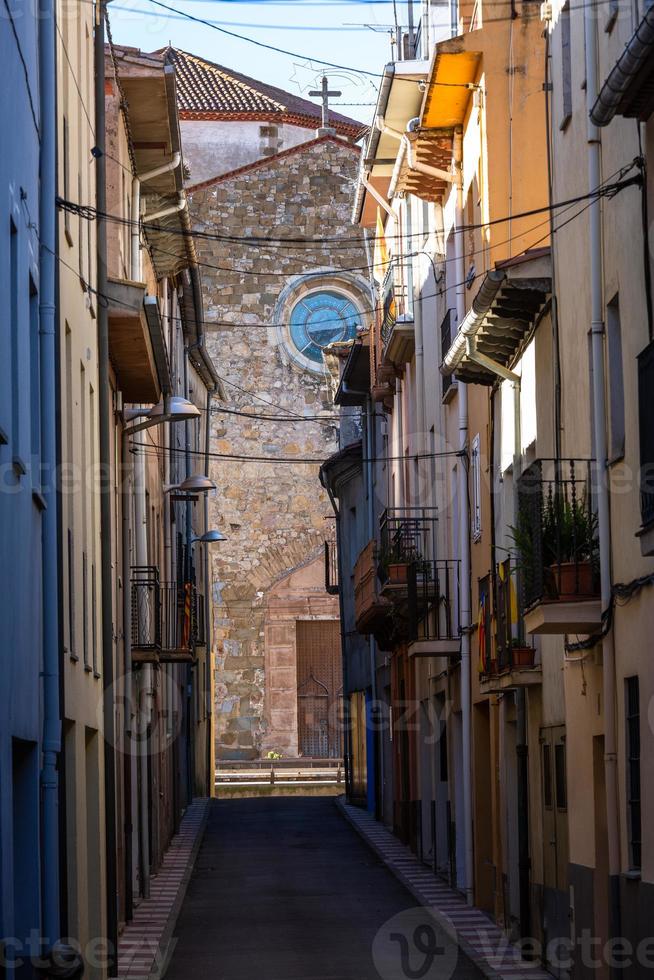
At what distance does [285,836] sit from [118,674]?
34.6 feet

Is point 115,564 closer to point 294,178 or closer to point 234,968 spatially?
point 234,968

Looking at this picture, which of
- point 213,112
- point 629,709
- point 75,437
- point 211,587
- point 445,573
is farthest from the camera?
point 213,112

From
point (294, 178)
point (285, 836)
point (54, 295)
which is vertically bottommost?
point (285, 836)

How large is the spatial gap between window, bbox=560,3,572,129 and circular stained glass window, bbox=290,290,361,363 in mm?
32185

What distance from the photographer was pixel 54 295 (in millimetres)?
12742

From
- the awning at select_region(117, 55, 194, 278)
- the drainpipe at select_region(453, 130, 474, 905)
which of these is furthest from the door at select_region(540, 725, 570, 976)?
the awning at select_region(117, 55, 194, 278)

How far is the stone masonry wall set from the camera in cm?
4681

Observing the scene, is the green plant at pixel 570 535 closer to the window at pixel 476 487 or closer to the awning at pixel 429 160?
the window at pixel 476 487

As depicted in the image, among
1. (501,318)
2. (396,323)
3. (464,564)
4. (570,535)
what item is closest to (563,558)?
(570,535)

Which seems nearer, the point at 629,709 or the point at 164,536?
the point at 629,709

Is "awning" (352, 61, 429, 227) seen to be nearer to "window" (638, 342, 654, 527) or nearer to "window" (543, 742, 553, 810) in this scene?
"window" (543, 742, 553, 810)

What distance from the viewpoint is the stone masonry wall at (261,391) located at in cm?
4681

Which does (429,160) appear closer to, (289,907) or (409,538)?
(409,538)

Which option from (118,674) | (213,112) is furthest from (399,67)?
(213,112)
